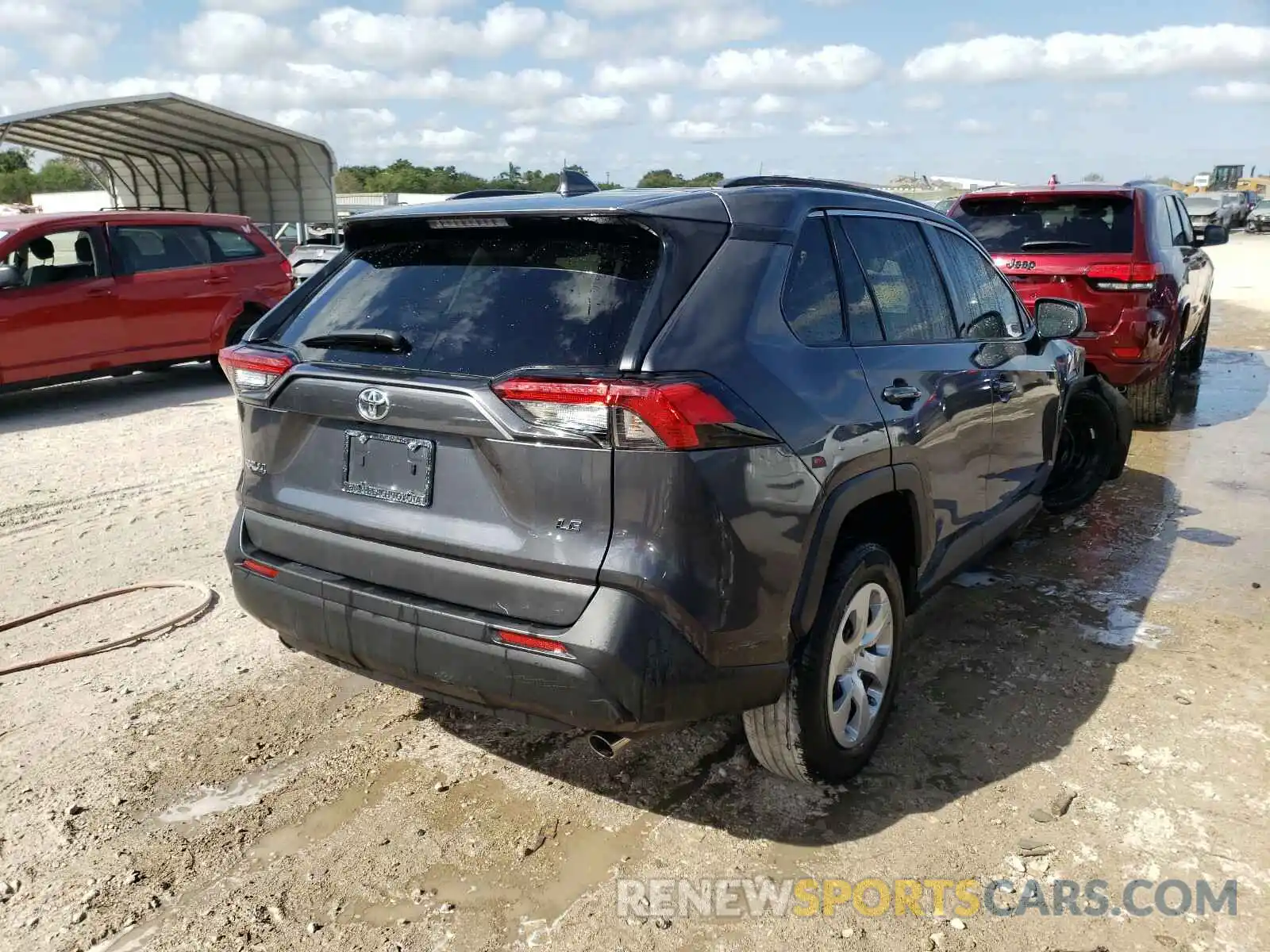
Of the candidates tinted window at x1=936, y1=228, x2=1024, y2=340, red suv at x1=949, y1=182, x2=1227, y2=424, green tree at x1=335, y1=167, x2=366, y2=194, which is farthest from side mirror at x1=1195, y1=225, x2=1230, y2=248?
green tree at x1=335, y1=167, x2=366, y2=194

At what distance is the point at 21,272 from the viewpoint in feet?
27.7

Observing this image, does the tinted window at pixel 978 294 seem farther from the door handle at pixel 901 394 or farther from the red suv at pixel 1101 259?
the red suv at pixel 1101 259

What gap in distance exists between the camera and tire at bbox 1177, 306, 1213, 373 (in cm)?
1001

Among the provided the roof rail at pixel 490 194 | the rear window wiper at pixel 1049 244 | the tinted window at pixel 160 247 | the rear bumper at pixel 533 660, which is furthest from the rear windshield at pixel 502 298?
the tinted window at pixel 160 247

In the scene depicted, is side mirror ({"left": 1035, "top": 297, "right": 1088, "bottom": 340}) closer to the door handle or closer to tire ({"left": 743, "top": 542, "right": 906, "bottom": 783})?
the door handle

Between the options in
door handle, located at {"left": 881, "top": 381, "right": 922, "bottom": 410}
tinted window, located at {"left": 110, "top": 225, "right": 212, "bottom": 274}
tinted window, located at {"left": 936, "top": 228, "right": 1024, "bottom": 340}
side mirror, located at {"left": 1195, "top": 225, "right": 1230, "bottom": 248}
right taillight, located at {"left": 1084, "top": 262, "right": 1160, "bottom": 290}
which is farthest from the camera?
tinted window, located at {"left": 110, "top": 225, "right": 212, "bottom": 274}

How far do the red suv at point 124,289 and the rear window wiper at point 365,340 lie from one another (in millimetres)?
7021

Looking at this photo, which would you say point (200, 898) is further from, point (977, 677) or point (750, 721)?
point (977, 677)

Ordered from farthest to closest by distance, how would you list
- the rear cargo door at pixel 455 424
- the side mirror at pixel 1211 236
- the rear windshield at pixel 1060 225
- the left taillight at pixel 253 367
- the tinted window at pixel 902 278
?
the side mirror at pixel 1211 236 → the rear windshield at pixel 1060 225 → the tinted window at pixel 902 278 → the left taillight at pixel 253 367 → the rear cargo door at pixel 455 424

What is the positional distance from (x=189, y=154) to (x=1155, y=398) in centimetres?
2218

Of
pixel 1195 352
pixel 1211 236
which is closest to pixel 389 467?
pixel 1211 236

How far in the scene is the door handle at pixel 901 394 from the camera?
3.05 m

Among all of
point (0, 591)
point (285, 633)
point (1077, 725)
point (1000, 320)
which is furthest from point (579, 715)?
point (0, 591)

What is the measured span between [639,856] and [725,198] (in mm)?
1878
